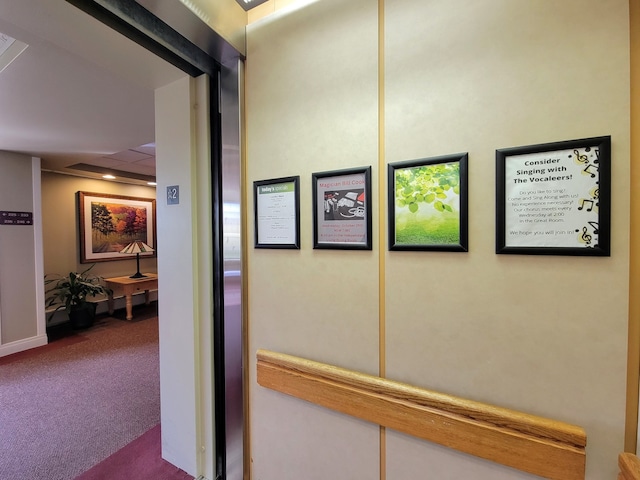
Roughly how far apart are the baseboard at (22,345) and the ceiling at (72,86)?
2.49 metres

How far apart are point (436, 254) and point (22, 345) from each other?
17.3 feet

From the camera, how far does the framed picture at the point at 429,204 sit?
100 centimetres

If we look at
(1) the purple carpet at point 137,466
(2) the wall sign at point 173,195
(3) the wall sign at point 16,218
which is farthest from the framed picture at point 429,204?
(3) the wall sign at point 16,218

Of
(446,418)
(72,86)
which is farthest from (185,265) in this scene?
(72,86)

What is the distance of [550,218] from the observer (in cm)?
89

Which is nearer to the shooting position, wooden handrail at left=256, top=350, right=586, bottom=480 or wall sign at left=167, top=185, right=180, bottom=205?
wooden handrail at left=256, top=350, right=586, bottom=480

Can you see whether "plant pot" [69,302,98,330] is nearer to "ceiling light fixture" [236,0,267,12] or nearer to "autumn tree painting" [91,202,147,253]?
"autumn tree painting" [91,202,147,253]

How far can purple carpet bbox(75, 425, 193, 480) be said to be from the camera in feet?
5.61

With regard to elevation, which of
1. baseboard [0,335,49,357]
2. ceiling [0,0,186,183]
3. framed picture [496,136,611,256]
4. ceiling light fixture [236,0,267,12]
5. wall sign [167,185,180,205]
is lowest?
baseboard [0,335,49,357]

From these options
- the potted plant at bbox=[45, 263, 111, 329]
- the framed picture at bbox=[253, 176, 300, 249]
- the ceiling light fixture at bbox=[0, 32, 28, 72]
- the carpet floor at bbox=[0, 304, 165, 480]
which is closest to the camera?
the framed picture at bbox=[253, 176, 300, 249]

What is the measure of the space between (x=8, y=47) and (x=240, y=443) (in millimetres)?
2660

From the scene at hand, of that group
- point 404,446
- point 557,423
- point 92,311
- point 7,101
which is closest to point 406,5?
point 557,423

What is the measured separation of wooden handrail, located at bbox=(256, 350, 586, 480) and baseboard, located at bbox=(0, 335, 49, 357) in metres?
4.36

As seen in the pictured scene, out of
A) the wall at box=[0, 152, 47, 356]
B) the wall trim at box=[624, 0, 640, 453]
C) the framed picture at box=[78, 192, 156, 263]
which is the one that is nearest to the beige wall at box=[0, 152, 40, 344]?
the wall at box=[0, 152, 47, 356]
